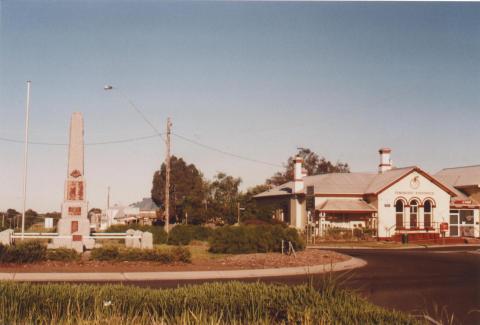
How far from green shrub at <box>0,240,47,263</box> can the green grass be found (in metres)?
10.2

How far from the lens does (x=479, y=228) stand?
45.1 meters

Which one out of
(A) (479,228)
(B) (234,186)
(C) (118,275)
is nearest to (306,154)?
(B) (234,186)

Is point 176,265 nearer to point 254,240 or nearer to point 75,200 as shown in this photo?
point 254,240

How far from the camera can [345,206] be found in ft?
139

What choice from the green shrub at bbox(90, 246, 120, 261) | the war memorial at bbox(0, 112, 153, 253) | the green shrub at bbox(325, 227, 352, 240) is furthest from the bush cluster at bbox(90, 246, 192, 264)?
the green shrub at bbox(325, 227, 352, 240)

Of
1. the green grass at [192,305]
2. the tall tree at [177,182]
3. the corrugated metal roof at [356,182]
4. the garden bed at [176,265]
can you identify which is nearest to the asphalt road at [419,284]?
the green grass at [192,305]

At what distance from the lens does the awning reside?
4172 centimetres

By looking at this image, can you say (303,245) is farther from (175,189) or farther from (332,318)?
(175,189)

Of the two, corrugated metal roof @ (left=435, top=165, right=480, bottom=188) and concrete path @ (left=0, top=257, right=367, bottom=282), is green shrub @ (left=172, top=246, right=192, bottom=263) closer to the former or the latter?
concrete path @ (left=0, top=257, right=367, bottom=282)

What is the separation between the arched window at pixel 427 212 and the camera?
43756 mm

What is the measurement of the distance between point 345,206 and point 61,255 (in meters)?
26.8

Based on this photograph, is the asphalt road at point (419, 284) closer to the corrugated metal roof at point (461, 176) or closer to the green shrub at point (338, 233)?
the green shrub at point (338, 233)

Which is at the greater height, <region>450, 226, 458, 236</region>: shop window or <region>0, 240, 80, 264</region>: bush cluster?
<region>450, 226, 458, 236</region>: shop window

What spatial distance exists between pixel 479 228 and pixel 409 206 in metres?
6.89
